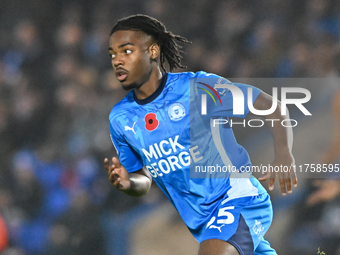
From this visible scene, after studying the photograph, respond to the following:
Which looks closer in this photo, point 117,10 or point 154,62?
point 154,62

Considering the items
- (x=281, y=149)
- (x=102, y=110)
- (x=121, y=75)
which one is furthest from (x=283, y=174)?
(x=102, y=110)

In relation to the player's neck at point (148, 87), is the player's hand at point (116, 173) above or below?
below

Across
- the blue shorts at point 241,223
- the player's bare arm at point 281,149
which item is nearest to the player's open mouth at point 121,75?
the player's bare arm at point 281,149

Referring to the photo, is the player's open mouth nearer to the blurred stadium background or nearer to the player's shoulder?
the player's shoulder

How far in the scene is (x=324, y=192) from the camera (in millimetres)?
4281

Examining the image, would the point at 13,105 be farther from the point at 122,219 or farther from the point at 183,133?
the point at 183,133

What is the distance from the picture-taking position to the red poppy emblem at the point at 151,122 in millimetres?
2490

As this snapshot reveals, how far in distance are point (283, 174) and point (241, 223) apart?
38 cm

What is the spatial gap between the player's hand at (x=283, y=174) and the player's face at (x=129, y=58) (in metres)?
1.02

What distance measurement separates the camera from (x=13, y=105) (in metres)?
4.67

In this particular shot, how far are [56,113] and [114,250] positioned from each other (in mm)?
1726

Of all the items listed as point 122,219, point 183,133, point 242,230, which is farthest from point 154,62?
point 122,219

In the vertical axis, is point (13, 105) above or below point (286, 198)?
above

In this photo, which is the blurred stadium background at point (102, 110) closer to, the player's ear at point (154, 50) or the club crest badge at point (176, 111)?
the player's ear at point (154, 50)
